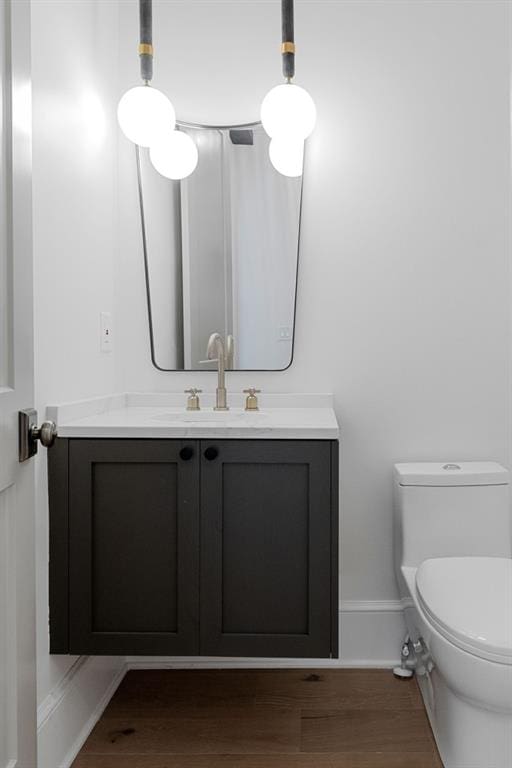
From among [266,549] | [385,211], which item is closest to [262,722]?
[266,549]

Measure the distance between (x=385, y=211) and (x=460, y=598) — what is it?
122 cm

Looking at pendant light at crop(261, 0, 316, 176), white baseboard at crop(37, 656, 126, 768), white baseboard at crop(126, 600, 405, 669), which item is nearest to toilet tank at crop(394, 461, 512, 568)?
white baseboard at crop(126, 600, 405, 669)

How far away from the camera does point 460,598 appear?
1.41 m

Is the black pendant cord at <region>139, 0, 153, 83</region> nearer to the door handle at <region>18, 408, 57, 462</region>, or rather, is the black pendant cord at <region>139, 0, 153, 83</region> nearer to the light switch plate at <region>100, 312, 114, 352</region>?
the light switch plate at <region>100, 312, 114, 352</region>

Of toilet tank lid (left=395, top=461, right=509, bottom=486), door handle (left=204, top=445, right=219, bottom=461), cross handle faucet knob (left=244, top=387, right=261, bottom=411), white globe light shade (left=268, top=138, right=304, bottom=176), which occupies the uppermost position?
white globe light shade (left=268, top=138, right=304, bottom=176)

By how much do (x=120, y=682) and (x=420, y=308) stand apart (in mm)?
1560

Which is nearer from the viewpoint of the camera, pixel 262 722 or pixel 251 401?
pixel 262 722

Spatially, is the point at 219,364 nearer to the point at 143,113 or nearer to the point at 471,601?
the point at 143,113

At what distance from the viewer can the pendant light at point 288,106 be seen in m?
1.68

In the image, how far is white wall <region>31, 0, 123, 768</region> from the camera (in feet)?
4.69

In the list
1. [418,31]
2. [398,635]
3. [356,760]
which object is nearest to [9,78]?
[418,31]

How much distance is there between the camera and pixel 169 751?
1555mm

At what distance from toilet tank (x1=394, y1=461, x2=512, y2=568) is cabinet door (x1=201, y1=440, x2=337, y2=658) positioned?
48cm

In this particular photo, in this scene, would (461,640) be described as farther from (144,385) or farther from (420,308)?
(144,385)
